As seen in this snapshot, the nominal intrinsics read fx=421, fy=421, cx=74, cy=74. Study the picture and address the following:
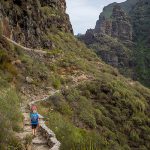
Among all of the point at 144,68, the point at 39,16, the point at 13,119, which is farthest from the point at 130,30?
the point at 13,119

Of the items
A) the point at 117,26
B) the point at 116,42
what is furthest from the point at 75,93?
the point at 117,26

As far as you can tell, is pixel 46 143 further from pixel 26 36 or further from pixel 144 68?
pixel 144 68

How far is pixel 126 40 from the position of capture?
463 feet

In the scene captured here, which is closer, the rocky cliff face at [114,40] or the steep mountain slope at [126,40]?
the rocky cliff face at [114,40]

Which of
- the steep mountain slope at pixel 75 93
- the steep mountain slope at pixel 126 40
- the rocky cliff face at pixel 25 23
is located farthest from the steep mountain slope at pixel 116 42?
the steep mountain slope at pixel 75 93

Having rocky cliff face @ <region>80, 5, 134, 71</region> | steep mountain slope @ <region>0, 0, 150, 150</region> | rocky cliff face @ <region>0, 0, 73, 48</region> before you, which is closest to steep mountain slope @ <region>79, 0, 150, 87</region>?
rocky cliff face @ <region>80, 5, 134, 71</region>

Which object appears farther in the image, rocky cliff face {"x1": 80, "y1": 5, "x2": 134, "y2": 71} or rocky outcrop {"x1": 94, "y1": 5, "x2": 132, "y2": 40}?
rocky outcrop {"x1": 94, "y1": 5, "x2": 132, "y2": 40}

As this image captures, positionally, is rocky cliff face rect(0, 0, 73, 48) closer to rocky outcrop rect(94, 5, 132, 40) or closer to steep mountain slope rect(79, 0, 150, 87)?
steep mountain slope rect(79, 0, 150, 87)

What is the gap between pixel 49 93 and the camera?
29094 mm

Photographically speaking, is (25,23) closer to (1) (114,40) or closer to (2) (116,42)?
(2) (116,42)

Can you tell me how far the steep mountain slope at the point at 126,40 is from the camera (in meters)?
118

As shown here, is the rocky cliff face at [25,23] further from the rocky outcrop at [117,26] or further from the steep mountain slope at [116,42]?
the rocky outcrop at [117,26]

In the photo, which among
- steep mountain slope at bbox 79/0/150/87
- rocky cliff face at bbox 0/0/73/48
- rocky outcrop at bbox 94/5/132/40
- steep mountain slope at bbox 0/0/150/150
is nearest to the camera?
steep mountain slope at bbox 0/0/150/150

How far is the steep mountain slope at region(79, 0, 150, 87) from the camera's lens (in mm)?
118188
